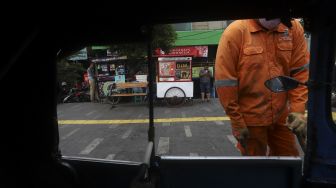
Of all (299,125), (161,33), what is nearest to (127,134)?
(161,33)

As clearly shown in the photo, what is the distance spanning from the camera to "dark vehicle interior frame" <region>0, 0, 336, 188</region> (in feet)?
6.62

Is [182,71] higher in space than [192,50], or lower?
lower

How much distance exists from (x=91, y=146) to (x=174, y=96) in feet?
24.9

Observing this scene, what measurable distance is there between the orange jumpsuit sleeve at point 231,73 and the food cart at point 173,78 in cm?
1214

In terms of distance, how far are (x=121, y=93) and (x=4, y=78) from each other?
46.6 feet

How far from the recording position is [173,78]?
15805 millimetres

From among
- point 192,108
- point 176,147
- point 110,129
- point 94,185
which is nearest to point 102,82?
point 192,108

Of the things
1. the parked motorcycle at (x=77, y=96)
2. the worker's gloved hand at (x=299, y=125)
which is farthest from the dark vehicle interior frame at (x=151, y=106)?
the parked motorcycle at (x=77, y=96)

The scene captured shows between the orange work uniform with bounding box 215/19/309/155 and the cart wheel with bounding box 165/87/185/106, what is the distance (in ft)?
40.1

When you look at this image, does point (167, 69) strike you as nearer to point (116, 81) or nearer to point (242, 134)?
point (116, 81)

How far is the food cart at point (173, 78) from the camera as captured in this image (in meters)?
15.7

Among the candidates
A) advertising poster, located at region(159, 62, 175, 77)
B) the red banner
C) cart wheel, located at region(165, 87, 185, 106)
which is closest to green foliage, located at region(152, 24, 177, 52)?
advertising poster, located at region(159, 62, 175, 77)

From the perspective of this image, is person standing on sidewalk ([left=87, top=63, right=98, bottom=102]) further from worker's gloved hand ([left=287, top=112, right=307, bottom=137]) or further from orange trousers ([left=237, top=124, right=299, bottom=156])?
worker's gloved hand ([left=287, top=112, right=307, bottom=137])

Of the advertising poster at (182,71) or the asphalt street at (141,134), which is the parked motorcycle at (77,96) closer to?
the asphalt street at (141,134)
